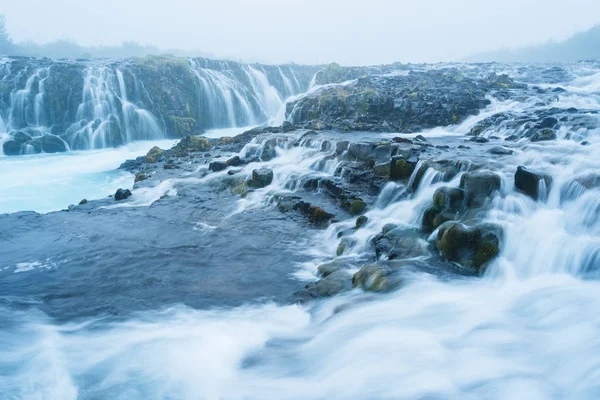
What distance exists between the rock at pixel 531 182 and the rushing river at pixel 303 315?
18cm

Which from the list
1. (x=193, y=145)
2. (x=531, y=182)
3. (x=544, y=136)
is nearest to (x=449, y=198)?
(x=531, y=182)

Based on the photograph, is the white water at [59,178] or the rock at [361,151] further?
the white water at [59,178]

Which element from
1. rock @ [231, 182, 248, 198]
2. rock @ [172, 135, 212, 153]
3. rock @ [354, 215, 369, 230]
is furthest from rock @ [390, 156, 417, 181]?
rock @ [172, 135, 212, 153]

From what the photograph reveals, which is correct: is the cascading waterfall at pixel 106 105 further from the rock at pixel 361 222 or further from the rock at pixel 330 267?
the rock at pixel 330 267

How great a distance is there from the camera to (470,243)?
7977 millimetres

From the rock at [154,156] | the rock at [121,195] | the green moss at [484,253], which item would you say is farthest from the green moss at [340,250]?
the rock at [154,156]

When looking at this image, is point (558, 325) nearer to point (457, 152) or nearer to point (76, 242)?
point (457, 152)

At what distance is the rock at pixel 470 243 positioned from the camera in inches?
303

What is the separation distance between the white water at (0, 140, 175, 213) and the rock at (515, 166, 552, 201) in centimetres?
1691

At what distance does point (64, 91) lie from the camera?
32.9 metres

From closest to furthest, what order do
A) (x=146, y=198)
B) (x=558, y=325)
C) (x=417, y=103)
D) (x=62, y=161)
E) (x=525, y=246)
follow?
(x=558, y=325), (x=525, y=246), (x=146, y=198), (x=417, y=103), (x=62, y=161)

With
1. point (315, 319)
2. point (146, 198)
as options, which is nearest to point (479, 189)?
point (315, 319)

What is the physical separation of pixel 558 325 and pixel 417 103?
19.4m

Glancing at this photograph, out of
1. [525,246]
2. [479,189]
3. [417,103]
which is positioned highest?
[417,103]
